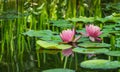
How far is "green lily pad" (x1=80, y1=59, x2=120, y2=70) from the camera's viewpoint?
5.14 ft

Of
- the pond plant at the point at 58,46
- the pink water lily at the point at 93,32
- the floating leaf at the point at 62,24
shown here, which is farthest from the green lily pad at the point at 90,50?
the floating leaf at the point at 62,24

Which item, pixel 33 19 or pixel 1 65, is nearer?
pixel 1 65

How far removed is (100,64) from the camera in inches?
63.4

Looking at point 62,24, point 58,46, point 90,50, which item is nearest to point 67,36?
point 58,46

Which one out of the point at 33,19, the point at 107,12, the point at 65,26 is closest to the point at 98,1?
the point at 107,12

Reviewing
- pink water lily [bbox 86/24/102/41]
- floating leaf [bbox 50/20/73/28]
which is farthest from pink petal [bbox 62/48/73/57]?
floating leaf [bbox 50/20/73/28]

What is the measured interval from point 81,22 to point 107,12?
90 centimetres

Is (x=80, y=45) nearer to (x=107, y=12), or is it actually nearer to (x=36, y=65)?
(x=36, y=65)

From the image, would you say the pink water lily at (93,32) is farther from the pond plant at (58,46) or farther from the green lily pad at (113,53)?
the green lily pad at (113,53)

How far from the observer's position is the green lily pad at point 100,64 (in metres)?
1.57

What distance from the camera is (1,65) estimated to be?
1.73m

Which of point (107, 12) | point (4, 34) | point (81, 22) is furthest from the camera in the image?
point (107, 12)

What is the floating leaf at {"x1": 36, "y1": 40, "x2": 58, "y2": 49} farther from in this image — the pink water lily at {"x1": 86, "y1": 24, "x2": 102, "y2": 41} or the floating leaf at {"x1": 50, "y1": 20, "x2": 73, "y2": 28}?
the floating leaf at {"x1": 50, "y1": 20, "x2": 73, "y2": 28}

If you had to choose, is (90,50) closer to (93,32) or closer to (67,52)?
(67,52)
